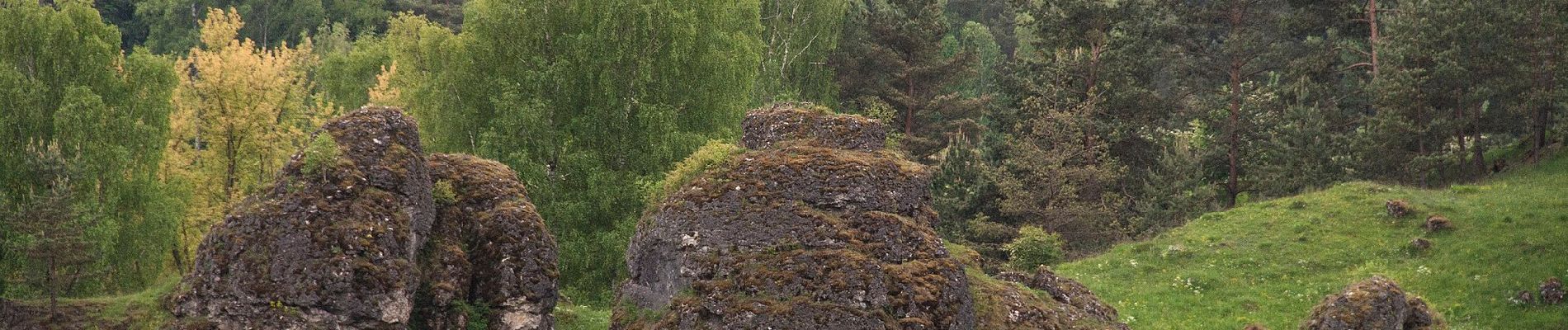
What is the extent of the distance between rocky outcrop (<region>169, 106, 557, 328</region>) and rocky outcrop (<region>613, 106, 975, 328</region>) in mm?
3100

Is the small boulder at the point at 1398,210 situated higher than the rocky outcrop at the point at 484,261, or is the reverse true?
the rocky outcrop at the point at 484,261

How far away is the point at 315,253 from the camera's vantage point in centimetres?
1861

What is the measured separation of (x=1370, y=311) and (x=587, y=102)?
79.0 ft

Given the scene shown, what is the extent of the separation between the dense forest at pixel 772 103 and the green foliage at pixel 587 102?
84 mm

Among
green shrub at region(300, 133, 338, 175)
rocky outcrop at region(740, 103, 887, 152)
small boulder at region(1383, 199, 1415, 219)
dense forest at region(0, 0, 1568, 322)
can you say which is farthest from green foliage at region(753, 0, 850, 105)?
green shrub at region(300, 133, 338, 175)

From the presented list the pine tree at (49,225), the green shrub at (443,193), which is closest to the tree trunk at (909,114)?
the pine tree at (49,225)

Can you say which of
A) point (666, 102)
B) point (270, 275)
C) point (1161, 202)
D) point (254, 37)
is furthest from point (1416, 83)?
point (254, 37)

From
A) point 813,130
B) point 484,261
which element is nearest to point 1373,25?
point 813,130

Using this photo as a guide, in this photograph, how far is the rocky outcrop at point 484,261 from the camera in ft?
69.2

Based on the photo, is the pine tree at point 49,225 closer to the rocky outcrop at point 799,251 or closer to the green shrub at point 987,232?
the rocky outcrop at point 799,251

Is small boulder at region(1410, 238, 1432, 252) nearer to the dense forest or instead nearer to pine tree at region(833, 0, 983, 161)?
the dense forest

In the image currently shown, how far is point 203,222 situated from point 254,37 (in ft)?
243

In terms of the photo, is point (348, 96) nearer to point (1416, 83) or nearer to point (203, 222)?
point (203, 222)

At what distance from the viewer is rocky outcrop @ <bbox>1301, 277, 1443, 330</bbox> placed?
21.0 metres
